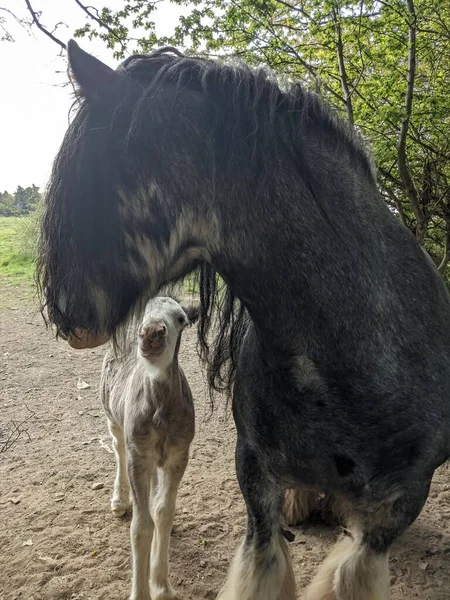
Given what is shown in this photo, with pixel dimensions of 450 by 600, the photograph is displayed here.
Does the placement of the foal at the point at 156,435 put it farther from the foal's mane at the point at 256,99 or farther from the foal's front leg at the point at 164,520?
the foal's mane at the point at 256,99

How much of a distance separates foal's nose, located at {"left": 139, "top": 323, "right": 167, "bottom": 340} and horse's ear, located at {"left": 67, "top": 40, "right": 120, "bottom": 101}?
1.36 meters

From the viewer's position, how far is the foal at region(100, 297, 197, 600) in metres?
2.60

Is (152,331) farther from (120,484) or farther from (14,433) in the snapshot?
(14,433)

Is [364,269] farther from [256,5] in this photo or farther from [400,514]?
[256,5]

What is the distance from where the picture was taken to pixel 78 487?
3.74 m

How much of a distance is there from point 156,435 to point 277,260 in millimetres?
1684

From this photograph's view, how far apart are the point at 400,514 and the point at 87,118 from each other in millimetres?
1632

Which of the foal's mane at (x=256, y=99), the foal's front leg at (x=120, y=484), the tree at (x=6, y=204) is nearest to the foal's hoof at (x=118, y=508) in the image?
the foal's front leg at (x=120, y=484)

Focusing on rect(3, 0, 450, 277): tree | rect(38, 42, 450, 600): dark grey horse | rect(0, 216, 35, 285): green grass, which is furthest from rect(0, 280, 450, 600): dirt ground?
rect(0, 216, 35, 285): green grass

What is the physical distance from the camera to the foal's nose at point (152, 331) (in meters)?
2.51

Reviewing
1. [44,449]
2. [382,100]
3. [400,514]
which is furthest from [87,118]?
[382,100]

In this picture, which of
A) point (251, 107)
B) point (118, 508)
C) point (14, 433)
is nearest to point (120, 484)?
point (118, 508)

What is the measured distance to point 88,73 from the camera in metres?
1.36

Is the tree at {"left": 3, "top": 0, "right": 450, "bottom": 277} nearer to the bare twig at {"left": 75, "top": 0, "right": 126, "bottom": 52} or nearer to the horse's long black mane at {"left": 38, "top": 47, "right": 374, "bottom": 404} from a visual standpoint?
the bare twig at {"left": 75, "top": 0, "right": 126, "bottom": 52}
